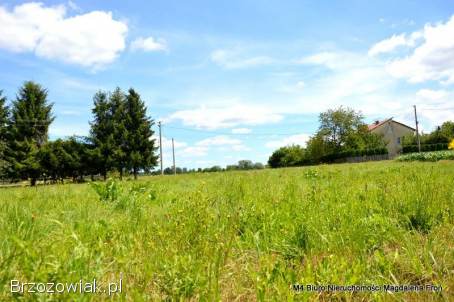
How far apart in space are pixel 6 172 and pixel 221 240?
5029 cm

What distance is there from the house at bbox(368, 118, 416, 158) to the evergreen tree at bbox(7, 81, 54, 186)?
240ft

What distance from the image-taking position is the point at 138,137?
49.4m

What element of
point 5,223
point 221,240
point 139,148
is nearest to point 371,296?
point 221,240

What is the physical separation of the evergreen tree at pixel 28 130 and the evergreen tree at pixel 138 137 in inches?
435

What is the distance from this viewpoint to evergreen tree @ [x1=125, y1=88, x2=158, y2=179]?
160ft

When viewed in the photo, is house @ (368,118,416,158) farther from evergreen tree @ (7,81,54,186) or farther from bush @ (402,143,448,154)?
evergreen tree @ (7,81,54,186)

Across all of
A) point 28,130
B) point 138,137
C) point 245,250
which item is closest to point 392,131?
point 138,137

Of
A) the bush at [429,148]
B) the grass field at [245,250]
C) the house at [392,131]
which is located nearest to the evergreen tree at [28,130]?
Result: the grass field at [245,250]

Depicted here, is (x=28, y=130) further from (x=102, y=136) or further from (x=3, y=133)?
(x=102, y=136)

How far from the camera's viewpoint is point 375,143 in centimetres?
8181

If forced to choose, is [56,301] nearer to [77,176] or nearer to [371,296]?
[371,296]

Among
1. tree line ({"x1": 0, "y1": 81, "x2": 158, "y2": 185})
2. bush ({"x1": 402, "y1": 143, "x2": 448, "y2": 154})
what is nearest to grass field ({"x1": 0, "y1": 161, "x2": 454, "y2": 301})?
tree line ({"x1": 0, "y1": 81, "x2": 158, "y2": 185})

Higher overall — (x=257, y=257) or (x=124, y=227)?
(x=124, y=227)

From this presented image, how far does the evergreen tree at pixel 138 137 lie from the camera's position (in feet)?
160
